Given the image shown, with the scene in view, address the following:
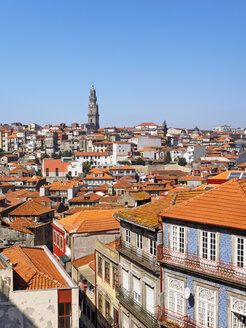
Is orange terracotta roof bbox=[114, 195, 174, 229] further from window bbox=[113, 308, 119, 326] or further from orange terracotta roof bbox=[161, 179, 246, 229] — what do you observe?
window bbox=[113, 308, 119, 326]

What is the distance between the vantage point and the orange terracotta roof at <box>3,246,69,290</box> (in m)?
15.3

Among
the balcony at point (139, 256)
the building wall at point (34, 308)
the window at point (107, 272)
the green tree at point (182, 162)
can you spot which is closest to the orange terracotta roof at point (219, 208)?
the balcony at point (139, 256)

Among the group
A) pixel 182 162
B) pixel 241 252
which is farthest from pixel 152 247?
pixel 182 162

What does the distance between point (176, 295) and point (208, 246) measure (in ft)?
8.65

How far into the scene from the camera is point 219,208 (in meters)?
13.3

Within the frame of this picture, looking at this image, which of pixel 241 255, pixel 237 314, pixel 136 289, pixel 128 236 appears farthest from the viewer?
pixel 128 236

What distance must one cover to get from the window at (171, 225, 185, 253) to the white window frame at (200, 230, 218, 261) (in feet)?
2.91

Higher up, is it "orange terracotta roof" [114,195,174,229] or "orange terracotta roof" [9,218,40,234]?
"orange terracotta roof" [114,195,174,229]

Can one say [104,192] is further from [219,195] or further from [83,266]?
[219,195]

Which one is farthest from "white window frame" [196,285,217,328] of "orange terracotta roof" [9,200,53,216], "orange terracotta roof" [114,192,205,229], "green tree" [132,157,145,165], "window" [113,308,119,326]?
"green tree" [132,157,145,165]

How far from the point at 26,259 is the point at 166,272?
7.20 m

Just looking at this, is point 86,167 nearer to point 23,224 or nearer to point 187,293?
point 23,224

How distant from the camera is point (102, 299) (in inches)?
869

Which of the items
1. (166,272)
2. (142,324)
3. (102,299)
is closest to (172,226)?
(166,272)
